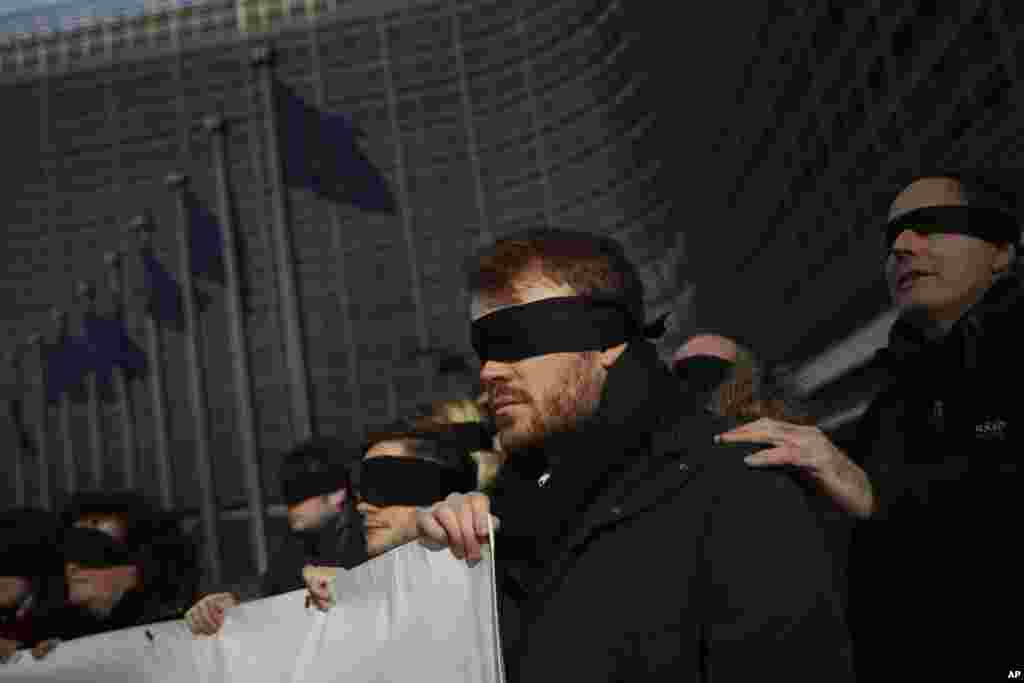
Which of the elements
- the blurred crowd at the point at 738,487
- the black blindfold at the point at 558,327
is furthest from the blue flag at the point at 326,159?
the black blindfold at the point at 558,327

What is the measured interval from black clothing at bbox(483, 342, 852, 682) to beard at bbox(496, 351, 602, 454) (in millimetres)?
23

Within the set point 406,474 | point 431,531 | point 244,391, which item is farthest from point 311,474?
point 244,391

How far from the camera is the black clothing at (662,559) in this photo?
1889 millimetres

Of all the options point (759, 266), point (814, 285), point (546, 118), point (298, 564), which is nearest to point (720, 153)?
point (759, 266)

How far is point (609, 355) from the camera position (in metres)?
2.25

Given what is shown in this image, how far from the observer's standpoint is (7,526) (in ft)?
14.9

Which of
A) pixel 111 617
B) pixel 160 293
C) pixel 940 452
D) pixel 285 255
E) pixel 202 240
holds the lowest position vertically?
pixel 111 617

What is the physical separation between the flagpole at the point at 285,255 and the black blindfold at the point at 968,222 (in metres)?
11.7

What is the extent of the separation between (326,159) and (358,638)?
46.9 feet

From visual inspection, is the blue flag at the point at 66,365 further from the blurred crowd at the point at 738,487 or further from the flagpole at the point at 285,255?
the blurred crowd at the point at 738,487

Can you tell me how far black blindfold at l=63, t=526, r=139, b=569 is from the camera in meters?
4.13

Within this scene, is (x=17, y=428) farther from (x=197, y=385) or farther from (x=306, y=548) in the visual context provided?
(x=306, y=548)

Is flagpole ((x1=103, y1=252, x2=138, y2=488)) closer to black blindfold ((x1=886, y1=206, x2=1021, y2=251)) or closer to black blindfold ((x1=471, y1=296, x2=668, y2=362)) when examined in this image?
black blindfold ((x1=886, y1=206, x2=1021, y2=251))

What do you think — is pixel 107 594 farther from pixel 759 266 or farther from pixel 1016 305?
pixel 759 266
